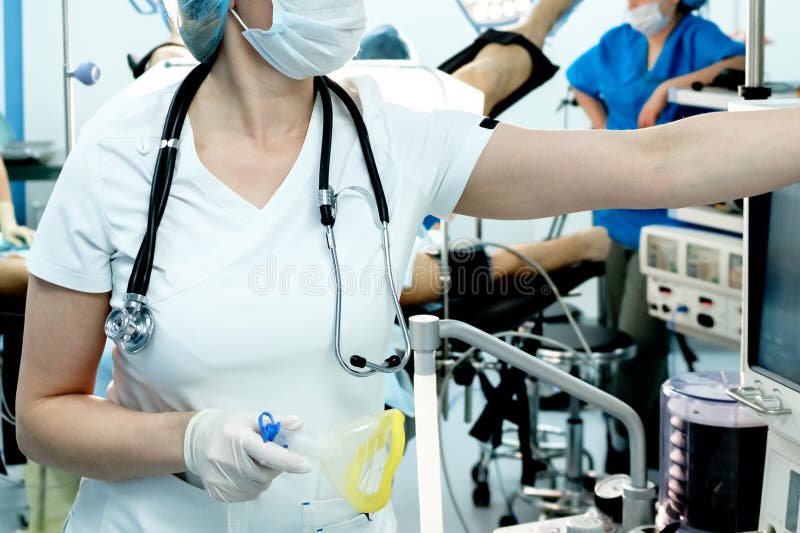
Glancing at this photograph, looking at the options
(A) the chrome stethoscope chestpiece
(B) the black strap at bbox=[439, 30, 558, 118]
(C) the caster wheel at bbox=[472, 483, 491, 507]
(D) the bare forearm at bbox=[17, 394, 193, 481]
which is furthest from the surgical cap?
(C) the caster wheel at bbox=[472, 483, 491, 507]

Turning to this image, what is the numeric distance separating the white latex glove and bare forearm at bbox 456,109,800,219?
2124 millimetres

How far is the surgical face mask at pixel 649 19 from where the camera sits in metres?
2.97

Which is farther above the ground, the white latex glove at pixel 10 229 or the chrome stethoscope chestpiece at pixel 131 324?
the chrome stethoscope chestpiece at pixel 131 324

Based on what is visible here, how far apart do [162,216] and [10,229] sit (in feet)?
6.77

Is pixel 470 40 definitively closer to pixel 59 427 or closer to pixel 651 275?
pixel 651 275

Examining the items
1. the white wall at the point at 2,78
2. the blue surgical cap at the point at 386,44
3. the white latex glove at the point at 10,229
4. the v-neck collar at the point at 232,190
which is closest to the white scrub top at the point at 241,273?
the v-neck collar at the point at 232,190

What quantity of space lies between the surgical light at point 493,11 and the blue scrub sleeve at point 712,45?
20.1 inches

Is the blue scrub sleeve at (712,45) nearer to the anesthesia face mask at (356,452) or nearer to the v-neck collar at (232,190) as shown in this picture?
the v-neck collar at (232,190)

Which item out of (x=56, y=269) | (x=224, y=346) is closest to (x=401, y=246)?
(x=224, y=346)

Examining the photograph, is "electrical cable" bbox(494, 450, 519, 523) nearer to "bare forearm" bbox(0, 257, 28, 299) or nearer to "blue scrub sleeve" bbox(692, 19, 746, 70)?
"blue scrub sleeve" bbox(692, 19, 746, 70)

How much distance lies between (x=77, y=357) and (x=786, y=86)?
1.94m

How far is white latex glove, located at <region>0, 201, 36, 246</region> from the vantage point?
2.96m

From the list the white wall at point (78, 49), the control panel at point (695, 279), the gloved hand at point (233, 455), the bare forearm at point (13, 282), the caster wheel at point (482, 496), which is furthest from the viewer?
the caster wheel at point (482, 496)

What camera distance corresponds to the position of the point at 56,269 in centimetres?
107
